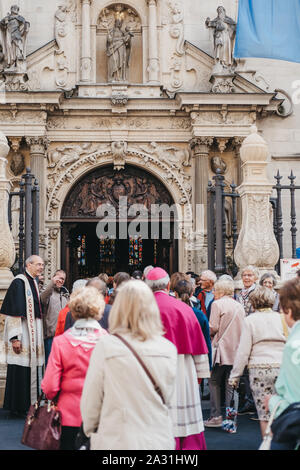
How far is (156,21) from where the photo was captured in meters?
17.1

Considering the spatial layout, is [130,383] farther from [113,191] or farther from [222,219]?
[113,191]

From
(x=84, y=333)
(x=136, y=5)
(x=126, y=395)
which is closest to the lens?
(x=126, y=395)

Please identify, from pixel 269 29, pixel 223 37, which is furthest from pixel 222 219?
pixel 223 37

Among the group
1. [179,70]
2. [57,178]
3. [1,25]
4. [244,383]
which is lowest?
[244,383]

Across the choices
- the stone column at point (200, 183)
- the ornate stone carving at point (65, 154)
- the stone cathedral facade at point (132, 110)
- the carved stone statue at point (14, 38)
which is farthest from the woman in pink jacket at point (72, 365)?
the carved stone statue at point (14, 38)

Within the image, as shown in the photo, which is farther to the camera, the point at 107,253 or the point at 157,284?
the point at 107,253

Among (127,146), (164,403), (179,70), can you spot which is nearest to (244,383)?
(164,403)

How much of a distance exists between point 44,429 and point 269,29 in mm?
10397

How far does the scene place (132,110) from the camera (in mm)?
16453

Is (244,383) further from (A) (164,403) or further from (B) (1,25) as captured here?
(B) (1,25)

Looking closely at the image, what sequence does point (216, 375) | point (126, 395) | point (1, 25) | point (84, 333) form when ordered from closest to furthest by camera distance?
point (126, 395) → point (84, 333) → point (216, 375) → point (1, 25)

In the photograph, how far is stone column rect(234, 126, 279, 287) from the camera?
8547mm

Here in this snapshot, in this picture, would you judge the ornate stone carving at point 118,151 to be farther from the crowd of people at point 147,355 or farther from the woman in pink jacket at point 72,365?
the woman in pink jacket at point 72,365

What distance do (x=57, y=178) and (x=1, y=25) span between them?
4.54 metres
